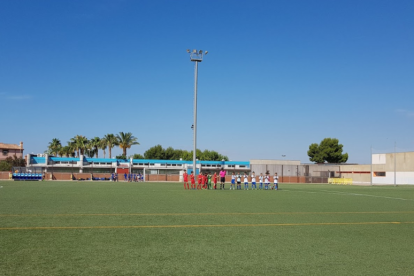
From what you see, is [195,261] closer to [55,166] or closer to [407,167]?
[407,167]

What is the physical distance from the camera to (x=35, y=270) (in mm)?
5617

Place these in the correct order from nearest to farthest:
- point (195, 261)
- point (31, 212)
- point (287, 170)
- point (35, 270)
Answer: point (35, 270) → point (195, 261) → point (31, 212) → point (287, 170)

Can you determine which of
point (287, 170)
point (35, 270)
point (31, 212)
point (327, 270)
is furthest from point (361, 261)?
point (287, 170)

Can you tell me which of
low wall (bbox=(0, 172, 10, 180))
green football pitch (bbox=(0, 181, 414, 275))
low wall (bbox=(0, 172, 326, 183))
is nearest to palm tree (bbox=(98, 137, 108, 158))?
low wall (bbox=(0, 172, 326, 183))

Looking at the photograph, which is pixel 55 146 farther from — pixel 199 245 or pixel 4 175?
pixel 199 245

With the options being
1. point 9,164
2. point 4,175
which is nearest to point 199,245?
point 4,175

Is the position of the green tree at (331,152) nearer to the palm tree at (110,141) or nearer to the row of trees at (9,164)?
the palm tree at (110,141)

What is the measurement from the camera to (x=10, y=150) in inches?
3962

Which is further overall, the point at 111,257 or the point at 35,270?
the point at 111,257

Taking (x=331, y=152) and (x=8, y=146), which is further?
(x=331, y=152)

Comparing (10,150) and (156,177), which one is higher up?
(10,150)

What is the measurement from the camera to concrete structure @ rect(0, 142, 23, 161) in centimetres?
9869

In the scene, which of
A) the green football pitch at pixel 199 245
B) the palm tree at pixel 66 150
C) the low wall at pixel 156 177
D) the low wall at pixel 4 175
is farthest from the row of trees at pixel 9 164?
the green football pitch at pixel 199 245

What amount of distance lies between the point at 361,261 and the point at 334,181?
6091 cm
